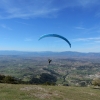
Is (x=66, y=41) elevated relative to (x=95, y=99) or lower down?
elevated

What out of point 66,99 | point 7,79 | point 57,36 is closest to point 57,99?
point 66,99

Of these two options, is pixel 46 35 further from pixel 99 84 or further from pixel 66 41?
pixel 99 84

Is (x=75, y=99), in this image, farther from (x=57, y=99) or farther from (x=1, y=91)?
(x=1, y=91)

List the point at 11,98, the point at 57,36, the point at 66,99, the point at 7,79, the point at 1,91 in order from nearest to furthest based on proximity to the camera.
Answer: the point at 11,98 < the point at 66,99 < the point at 1,91 < the point at 57,36 < the point at 7,79

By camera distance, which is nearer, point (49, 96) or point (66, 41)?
point (49, 96)

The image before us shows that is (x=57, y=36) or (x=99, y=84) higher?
(x=57, y=36)

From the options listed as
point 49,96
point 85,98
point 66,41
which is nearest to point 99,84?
point 66,41

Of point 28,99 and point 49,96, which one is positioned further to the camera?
point 49,96

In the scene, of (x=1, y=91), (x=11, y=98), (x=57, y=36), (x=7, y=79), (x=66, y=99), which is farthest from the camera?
(x=7, y=79)

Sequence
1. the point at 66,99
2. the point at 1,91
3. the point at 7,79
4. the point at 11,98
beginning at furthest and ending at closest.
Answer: the point at 7,79 → the point at 1,91 → the point at 66,99 → the point at 11,98
